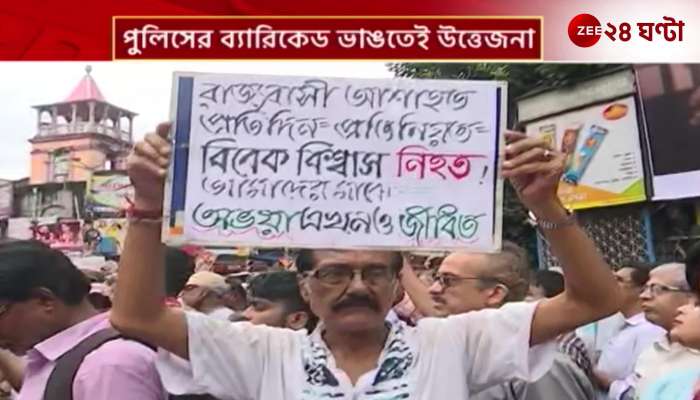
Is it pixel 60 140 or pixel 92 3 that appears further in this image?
pixel 60 140

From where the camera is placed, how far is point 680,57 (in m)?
4.16

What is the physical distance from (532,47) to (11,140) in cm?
222

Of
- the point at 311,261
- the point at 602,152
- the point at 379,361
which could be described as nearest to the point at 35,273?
the point at 311,261

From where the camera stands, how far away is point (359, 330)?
1.68 m

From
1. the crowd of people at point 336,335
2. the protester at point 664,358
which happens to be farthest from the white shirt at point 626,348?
the crowd of people at point 336,335

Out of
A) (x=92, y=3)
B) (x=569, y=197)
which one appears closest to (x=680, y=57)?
(x=569, y=197)

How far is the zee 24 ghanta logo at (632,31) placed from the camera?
405cm

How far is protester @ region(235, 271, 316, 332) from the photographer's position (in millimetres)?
3232

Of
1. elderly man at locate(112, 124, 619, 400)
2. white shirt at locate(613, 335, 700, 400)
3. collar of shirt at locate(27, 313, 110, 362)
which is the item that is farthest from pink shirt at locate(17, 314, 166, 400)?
white shirt at locate(613, 335, 700, 400)

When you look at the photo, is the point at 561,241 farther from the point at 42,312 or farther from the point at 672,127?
the point at 672,127

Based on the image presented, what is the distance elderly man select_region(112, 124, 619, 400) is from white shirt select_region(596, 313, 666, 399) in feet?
7.23

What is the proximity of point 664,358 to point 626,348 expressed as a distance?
993mm

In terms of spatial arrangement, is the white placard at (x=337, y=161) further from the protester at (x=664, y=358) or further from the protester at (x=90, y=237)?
the protester at (x=90, y=237)

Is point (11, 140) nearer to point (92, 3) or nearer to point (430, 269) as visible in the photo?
point (92, 3)
